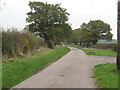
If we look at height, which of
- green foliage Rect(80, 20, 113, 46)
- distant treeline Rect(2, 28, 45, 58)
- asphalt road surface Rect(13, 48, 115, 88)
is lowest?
asphalt road surface Rect(13, 48, 115, 88)

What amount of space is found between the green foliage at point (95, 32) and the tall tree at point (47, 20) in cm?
3080

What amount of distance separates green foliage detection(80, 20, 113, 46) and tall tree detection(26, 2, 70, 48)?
30.8 metres

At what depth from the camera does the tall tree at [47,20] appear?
2071 inches

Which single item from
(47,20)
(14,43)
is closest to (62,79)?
(14,43)

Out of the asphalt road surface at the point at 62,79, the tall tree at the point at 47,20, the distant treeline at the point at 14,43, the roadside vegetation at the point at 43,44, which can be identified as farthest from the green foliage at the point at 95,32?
the asphalt road surface at the point at 62,79

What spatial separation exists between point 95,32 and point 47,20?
35269mm

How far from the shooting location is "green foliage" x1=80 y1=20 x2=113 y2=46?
84.7 meters

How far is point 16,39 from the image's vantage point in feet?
68.1

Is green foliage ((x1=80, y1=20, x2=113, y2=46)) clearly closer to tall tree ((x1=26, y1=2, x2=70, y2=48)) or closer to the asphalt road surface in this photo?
tall tree ((x1=26, y1=2, x2=70, y2=48))

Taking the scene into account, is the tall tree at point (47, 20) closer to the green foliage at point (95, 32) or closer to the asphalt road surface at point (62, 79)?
the green foliage at point (95, 32)

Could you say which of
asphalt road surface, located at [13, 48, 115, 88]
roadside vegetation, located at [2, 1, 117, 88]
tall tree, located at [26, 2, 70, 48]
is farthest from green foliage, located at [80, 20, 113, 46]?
asphalt road surface, located at [13, 48, 115, 88]

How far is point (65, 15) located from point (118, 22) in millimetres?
42859

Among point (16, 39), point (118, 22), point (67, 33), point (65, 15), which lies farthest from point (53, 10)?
point (118, 22)

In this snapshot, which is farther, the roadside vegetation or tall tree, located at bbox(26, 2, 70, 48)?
tall tree, located at bbox(26, 2, 70, 48)
